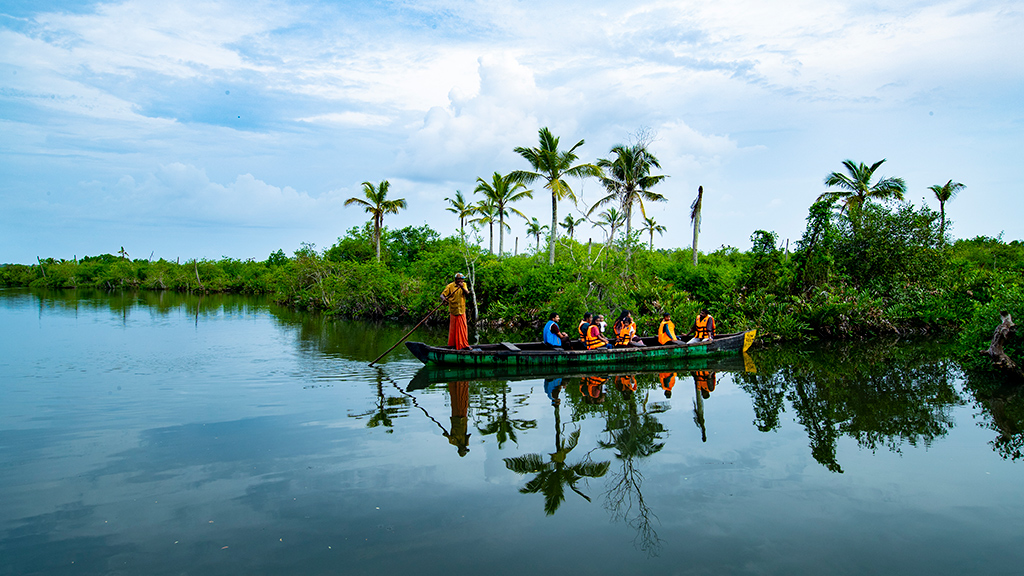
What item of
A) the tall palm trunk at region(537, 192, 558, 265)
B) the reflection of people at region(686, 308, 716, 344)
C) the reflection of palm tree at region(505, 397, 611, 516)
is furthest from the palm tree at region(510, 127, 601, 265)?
the reflection of palm tree at region(505, 397, 611, 516)

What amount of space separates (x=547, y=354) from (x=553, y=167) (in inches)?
645

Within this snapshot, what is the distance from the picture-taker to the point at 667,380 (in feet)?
47.6

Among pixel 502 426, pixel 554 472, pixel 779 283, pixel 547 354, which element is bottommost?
pixel 554 472

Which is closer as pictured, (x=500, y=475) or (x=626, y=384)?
(x=500, y=475)

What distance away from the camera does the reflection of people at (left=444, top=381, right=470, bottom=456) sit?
355 inches

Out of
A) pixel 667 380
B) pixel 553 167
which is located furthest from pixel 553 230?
pixel 667 380

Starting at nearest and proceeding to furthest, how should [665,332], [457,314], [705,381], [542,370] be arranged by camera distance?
[705,381], [542,370], [457,314], [665,332]

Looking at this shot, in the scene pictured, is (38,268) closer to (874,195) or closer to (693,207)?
(693,207)

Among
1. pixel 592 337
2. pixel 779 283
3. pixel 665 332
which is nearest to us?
pixel 592 337

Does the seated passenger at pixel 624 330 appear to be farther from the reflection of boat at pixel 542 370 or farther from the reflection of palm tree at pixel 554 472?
the reflection of palm tree at pixel 554 472

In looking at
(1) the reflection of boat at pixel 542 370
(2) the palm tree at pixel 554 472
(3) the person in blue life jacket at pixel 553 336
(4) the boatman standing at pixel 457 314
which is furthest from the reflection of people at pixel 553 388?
(2) the palm tree at pixel 554 472

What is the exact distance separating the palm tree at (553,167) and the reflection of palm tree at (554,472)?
21.3 metres

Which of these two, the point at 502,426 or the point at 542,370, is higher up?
the point at 542,370

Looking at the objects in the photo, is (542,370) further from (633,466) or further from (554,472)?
(554,472)
